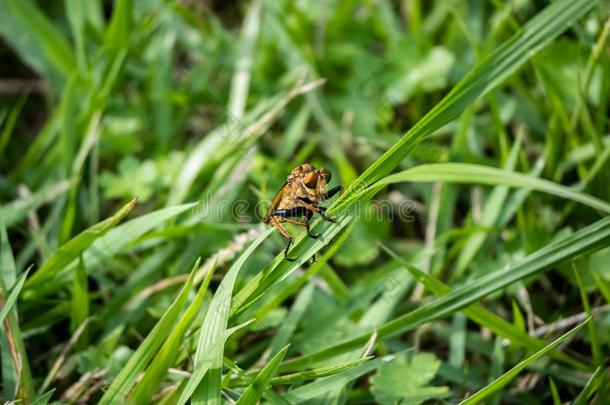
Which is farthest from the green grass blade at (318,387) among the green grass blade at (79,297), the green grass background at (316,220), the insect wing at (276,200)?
the green grass blade at (79,297)

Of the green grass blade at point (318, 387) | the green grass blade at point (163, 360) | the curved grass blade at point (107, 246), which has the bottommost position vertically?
the green grass blade at point (318, 387)

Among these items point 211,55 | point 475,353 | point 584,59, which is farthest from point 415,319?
point 211,55

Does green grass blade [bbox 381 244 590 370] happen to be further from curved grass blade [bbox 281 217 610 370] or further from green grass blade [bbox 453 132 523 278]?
green grass blade [bbox 453 132 523 278]

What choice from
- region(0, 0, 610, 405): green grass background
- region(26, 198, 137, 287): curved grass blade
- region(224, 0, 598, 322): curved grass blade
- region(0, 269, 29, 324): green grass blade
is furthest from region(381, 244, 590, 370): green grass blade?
region(0, 269, 29, 324): green grass blade

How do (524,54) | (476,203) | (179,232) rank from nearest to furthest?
(524,54), (179,232), (476,203)

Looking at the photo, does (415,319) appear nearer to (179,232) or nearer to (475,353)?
(475,353)

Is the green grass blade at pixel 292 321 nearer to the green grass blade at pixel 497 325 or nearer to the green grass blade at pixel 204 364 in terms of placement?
the green grass blade at pixel 497 325
